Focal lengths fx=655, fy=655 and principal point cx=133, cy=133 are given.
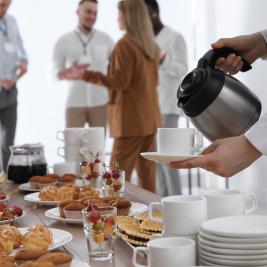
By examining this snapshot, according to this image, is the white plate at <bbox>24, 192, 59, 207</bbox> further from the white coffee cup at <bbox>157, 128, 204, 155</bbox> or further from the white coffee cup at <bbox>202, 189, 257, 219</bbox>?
the white coffee cup at <bbox>202, 189, 257, 219</bbox>

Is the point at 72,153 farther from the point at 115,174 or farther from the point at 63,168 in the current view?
the point at 115,174

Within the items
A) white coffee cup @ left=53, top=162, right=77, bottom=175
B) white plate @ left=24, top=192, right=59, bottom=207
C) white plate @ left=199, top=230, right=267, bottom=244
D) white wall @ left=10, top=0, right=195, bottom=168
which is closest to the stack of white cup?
white coffee cup @ left=53, top=162, right=77, bottom=175

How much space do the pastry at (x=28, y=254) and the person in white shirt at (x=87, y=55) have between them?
3400mm

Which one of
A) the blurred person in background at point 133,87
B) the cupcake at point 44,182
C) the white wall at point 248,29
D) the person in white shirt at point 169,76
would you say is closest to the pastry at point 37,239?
the cupcake at point 44,182

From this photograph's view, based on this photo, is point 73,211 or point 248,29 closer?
point 73,211

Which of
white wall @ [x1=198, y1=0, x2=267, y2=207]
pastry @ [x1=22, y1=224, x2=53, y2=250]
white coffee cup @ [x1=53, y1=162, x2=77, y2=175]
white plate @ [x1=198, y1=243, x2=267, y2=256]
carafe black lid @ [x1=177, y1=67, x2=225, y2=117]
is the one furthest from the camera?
white wall @ [x1=198, y1=0, x2=267, y2=207]

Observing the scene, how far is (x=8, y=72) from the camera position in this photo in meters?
4.42

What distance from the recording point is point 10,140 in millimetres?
4523

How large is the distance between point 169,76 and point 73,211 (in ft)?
10.1

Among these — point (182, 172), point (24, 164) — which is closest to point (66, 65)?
point (182, 172)

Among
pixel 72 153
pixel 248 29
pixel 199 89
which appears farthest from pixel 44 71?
pixel 199 89

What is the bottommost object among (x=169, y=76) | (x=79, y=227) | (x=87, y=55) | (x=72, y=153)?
(x=79, y=227)

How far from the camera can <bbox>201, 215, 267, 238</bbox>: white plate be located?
914 mm

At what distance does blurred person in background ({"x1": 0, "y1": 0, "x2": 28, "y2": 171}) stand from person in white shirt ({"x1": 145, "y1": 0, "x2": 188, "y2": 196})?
0.93 metres
